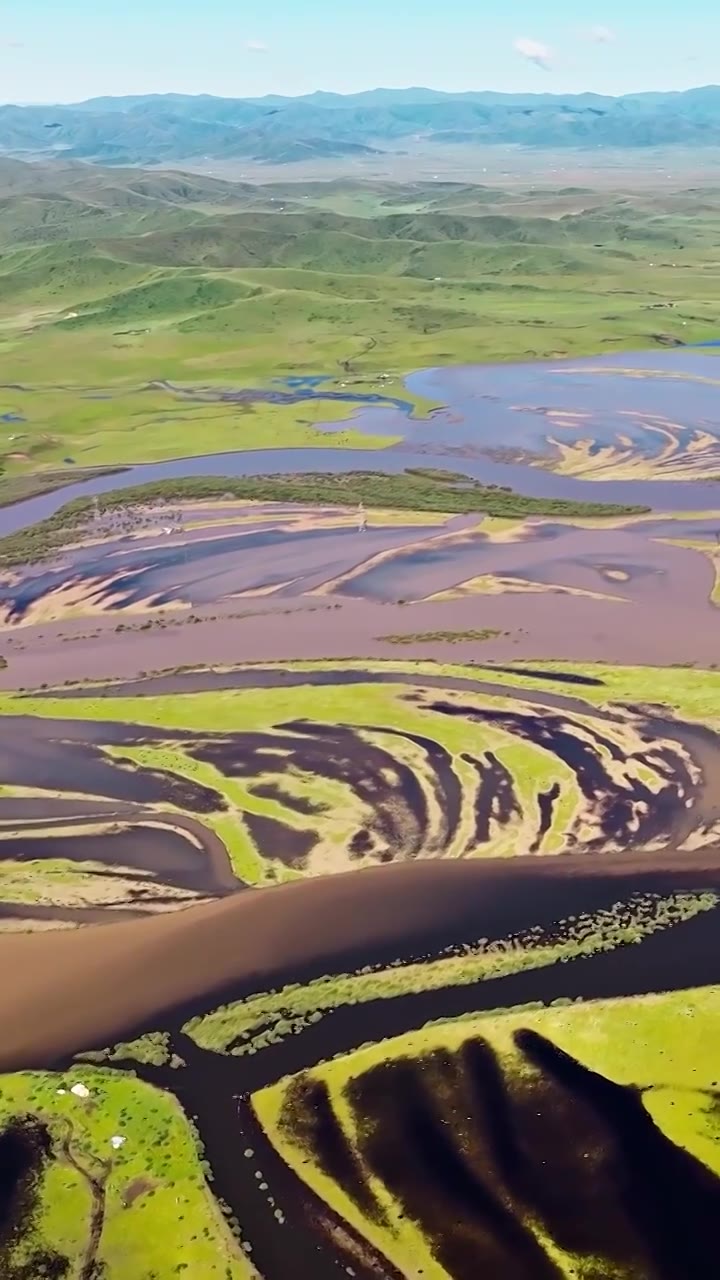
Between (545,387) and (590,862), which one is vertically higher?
(545,387)

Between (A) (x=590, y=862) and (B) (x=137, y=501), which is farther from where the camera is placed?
(B) (x=137, y=501)

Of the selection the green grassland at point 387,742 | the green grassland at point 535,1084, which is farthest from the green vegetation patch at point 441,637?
the green grassland at point 535,1084

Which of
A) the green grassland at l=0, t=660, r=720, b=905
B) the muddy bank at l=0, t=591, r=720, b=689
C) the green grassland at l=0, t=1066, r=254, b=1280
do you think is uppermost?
the muddy bank at l=0, t=591, r=720, b=689

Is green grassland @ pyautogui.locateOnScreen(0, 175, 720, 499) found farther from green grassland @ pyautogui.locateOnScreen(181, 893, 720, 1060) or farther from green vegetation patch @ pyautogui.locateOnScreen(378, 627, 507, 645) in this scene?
green grassland @ pyautogui.locateOnScreen(181, 893, 720, 1060)

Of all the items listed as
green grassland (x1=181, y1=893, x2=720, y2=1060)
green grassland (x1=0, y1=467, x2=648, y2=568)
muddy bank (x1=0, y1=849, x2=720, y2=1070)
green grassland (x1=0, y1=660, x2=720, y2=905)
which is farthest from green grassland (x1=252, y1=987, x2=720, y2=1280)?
green grassland (x1=0, y1=467, x2=648, y2=568)

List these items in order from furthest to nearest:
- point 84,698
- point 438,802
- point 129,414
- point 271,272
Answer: point 271,272 < point 129,414 < point 84,698 < point 438,802

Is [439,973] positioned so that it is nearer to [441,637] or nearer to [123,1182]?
[123,1182]

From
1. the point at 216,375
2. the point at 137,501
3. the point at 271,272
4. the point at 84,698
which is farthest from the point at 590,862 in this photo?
the point at 271,272

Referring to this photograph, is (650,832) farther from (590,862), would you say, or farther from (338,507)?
(338,507)
